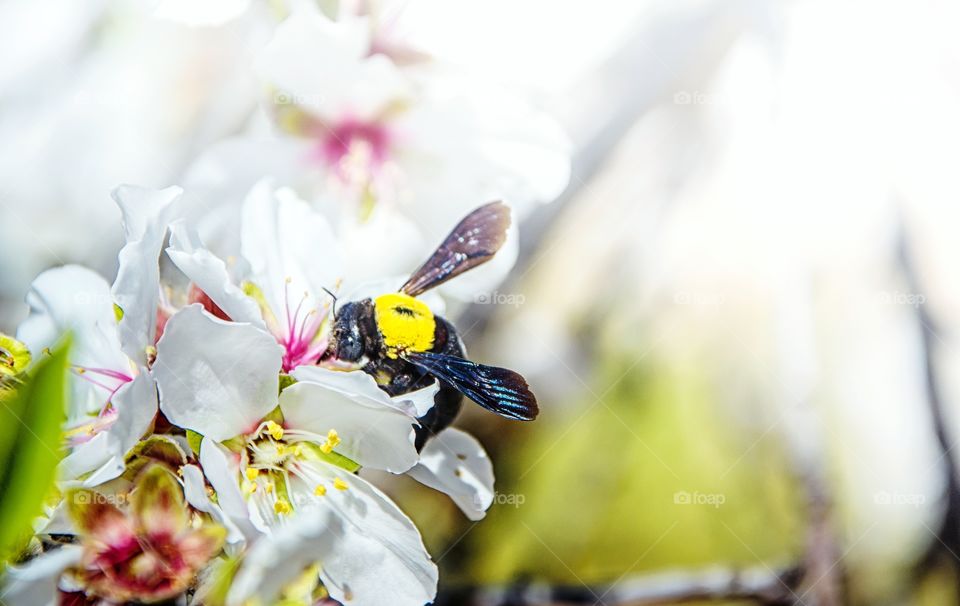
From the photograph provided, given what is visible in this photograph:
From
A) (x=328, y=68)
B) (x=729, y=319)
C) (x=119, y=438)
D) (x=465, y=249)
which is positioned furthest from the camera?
(x=729, y=319)

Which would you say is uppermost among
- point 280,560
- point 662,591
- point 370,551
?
point 280,560

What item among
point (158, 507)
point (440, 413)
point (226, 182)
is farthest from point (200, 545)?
point (226, 182)

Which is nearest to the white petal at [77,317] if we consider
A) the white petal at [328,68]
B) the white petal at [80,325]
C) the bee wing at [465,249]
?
the white petal at [80,325]

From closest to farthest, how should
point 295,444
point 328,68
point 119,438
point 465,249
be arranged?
point 119,438, point 295,444, point 465,249, point 328,68

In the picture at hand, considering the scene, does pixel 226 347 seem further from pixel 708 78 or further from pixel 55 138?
pixel 708 78

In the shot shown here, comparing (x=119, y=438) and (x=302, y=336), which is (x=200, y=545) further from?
(x=302, y=336)

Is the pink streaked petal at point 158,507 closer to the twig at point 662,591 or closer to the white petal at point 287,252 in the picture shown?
the white petal at point 287,252

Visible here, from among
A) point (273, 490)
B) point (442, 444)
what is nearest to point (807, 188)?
point (442, 444)
